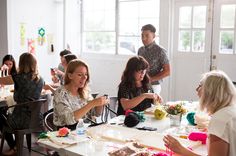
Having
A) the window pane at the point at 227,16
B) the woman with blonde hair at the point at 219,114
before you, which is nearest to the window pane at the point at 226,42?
the window pane at the point at 227,16

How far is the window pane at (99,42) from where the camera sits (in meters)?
6.77

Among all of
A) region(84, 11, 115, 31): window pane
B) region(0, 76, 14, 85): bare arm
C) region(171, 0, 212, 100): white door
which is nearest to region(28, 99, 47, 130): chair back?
region(0, 76, 14, 85): bare arm

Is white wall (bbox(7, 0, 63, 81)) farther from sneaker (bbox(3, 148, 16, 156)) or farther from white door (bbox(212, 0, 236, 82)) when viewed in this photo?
white door (bbox(212, 0, 236, 82))

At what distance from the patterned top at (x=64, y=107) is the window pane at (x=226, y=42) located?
3.28 m

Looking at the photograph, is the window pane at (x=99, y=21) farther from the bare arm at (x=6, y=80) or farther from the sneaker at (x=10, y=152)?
the sneaker at (x=10, y=152)

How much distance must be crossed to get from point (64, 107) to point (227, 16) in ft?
11.6

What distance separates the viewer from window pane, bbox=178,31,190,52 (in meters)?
5.48

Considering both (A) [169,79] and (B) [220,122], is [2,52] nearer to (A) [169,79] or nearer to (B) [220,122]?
(A) [169,79]

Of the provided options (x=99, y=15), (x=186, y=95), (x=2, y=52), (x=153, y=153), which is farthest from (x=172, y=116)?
(x=99, y=15)

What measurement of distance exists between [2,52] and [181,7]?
337 centimetres

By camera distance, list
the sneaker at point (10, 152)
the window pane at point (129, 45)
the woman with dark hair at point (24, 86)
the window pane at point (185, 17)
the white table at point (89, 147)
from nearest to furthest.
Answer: the white table at point (89, 147)
the woman with dark hair at point (24, 86)
the sneaker at point (10, 152)
the window pane at point (185, 17)
the window pane at point (129, 45)

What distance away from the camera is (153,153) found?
1.80 m

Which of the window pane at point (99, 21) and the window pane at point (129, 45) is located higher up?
the window pane at point (99, 21)

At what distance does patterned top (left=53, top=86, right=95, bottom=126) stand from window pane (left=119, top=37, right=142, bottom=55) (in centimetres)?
389
